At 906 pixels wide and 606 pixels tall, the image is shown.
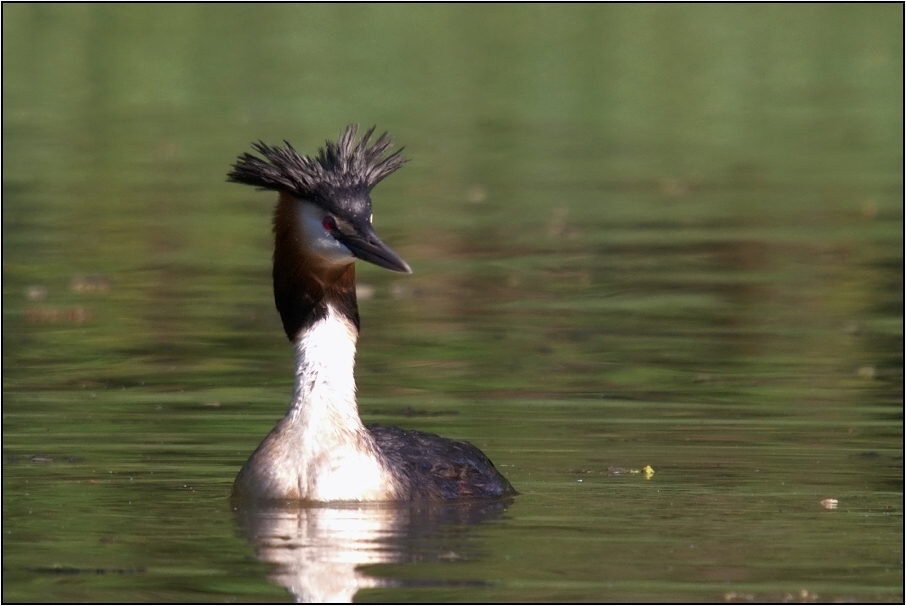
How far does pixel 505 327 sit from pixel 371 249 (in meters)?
6.19

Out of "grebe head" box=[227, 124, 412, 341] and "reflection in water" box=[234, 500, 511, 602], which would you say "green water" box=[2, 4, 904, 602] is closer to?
"reflection in water" box=[234, 500, 511, 602]

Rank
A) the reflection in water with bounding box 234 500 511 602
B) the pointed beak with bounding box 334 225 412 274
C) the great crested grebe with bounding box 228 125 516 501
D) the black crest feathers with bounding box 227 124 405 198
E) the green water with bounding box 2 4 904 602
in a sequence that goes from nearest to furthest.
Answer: the reflection in water with bounding box 234 500 511 602, the green water with bounding box 2 4 904 602, the pointed beak with bounding box 334 225 412 274, the great crested grebe with bounding box 228 125 516 501, the black crest feathers with bounding box 227 124 405 198

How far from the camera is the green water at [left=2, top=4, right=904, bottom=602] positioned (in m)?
8.78

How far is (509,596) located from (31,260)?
38.8 feet

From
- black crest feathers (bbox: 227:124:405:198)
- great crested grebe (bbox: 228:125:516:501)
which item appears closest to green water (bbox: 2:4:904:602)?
great crested grebe (bbox: 228:125:516:501)

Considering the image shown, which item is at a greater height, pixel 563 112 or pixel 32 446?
pixel 563 112

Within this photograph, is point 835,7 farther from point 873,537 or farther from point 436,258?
point 873,537

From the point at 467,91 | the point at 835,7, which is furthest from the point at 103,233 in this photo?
the point at 835,7

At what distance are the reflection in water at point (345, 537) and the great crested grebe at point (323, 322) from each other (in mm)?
99

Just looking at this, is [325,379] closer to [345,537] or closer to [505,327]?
[345,537]

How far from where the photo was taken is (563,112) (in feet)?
109

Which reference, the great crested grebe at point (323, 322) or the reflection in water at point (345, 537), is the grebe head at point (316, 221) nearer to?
the great crested grebe at point (323, 322)

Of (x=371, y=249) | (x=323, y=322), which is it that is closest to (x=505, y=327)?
(x=323, y=322)

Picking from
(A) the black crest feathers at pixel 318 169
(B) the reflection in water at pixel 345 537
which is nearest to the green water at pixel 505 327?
(B) the reflection in water at pixel 345 537
